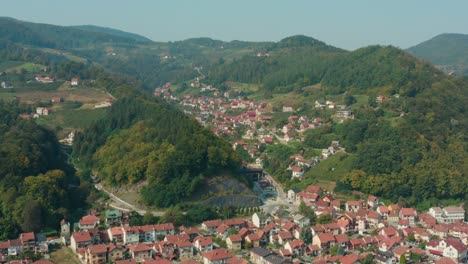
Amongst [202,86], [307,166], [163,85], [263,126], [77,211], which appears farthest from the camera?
[163,85]

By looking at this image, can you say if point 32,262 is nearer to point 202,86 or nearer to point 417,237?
point 417,237

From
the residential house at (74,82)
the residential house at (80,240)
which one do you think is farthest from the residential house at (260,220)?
the residential house at (74,82)

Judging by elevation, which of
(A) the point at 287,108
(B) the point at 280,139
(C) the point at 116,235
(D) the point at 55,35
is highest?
(D) the point at 55,35

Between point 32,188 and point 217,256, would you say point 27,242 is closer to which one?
point 32,188

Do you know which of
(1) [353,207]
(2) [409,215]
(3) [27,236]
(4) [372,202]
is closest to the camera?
(3) [27,236]

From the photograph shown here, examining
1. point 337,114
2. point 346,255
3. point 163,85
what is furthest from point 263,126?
point 163,85

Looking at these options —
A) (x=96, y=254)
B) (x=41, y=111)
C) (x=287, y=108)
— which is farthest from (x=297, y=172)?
(x=41, y=111)

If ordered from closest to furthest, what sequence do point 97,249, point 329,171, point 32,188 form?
point 97,249 < point 32,188 < point 329,171

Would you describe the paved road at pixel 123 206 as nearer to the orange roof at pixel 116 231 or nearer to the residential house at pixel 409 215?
the orange roof at pixel 116 231
